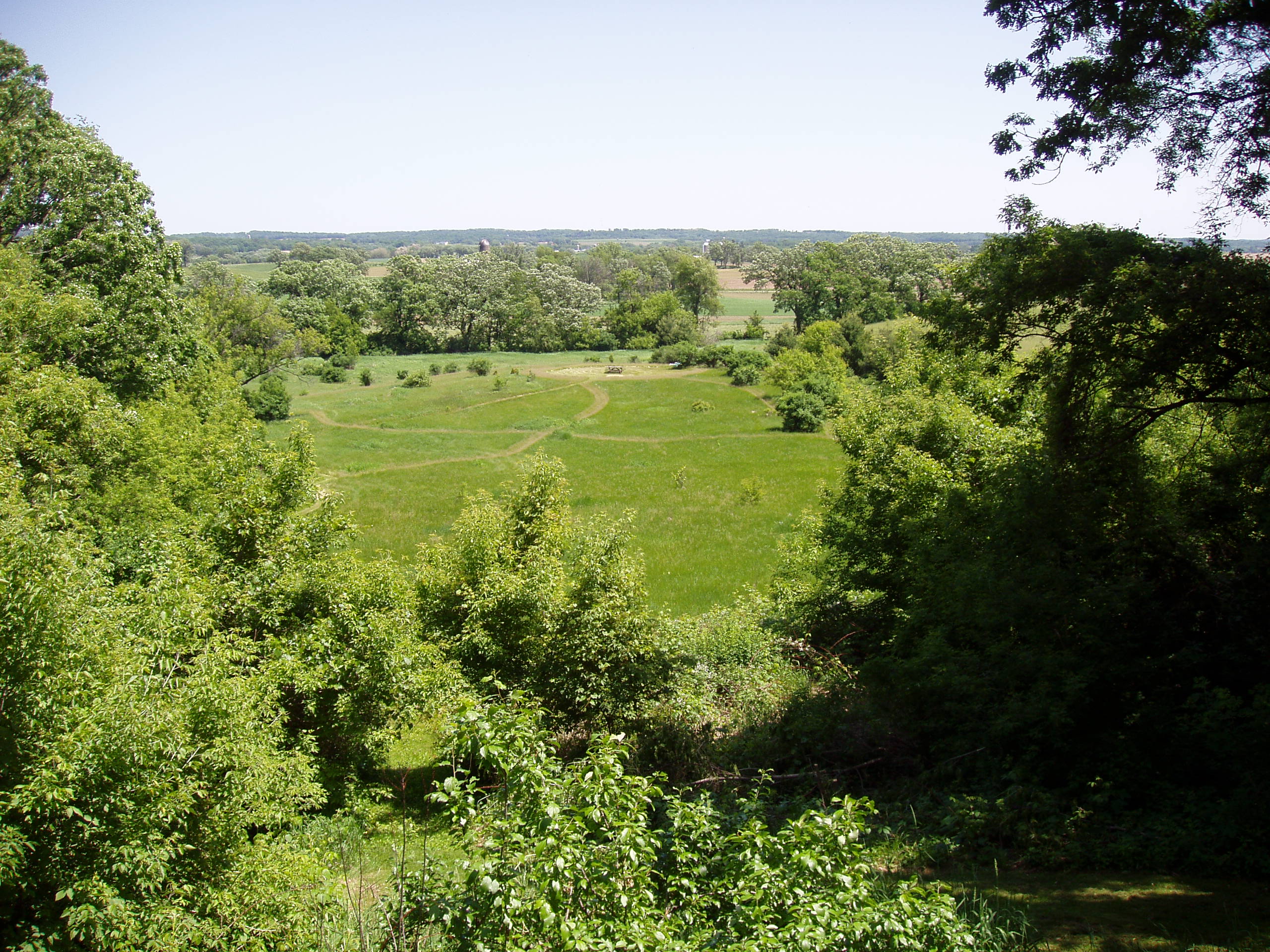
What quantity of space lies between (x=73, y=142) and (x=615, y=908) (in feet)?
106

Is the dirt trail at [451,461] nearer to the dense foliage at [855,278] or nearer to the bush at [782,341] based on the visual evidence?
the bush at [782,341]

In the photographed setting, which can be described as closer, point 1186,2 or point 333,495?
point 1186,2

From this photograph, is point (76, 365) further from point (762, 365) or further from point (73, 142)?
point (762, 365)

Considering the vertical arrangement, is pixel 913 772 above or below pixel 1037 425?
below

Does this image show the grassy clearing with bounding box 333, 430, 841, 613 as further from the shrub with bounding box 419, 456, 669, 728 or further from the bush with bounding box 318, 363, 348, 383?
the bush with bounding box 318, 363, 348, 383

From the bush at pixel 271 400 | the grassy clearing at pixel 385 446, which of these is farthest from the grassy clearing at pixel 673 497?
the bush at pixel 271 400

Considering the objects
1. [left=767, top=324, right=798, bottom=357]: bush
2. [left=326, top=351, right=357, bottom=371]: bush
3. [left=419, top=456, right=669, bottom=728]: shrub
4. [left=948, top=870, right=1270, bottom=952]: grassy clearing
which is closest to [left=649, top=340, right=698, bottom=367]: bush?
[left=767, top=324, right=798, bottom=357]: bush

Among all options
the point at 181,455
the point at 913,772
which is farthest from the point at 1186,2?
the point at 181,455

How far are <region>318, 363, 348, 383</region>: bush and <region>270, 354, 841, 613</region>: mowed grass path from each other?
1024 mm

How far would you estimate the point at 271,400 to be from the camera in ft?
192

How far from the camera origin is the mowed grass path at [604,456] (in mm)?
37219

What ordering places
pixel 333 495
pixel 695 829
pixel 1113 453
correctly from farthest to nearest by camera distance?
pixel 333 495 < pixel 1113 453 < pixel 695 829

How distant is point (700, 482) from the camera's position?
48469 mm

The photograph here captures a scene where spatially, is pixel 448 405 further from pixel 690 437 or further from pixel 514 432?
pixel 690 437
